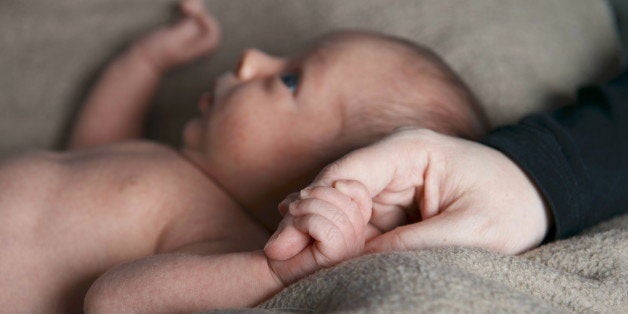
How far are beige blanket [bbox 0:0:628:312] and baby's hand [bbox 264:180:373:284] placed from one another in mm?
180

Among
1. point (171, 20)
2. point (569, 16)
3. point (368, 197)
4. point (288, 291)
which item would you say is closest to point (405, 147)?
point (368, 197)

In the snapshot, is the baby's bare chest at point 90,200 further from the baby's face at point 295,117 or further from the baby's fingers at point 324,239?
the baby's fingers at point 324,239

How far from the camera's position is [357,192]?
0.68m

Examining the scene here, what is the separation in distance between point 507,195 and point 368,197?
0.16 metres

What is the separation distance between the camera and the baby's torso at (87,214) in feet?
3.05

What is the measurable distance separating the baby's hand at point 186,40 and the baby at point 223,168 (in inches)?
10.8

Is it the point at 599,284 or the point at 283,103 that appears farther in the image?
the point at 283,103

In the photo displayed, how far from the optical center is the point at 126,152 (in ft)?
Result: 3.63

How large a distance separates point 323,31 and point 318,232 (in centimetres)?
75

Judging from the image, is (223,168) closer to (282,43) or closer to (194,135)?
(194,135)

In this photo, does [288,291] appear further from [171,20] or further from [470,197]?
[171,20]

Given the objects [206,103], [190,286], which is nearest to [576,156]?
[190,286]

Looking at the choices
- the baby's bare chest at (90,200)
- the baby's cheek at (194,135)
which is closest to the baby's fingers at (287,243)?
the baby's bare chest at (90,200)

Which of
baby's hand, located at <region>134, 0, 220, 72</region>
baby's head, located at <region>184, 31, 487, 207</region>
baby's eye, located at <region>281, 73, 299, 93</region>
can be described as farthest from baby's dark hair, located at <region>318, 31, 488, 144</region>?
baby's hand, located at <region>134, 0, 220, 72</region>
